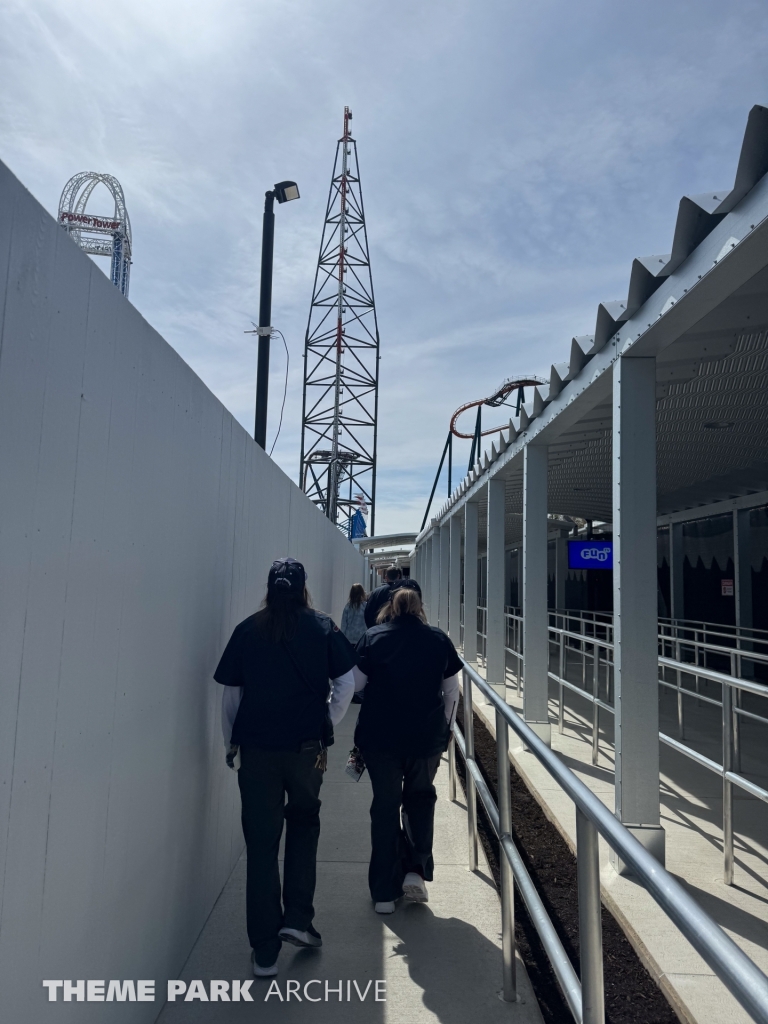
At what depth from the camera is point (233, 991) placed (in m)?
2.84

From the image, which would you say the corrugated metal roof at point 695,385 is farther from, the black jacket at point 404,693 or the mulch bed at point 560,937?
the mulch bed at point 560,937

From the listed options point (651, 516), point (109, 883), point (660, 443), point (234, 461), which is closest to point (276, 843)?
point (109, 883)

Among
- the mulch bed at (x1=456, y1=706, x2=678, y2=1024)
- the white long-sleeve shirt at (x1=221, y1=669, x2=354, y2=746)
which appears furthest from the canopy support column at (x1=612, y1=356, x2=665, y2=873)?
the white long-sleeve shirt at (x1=221, y1=669, x2=354, y2=746)

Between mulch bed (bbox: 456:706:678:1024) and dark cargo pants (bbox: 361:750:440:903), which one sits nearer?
mulch bed (bbox: 456:706:678:1024)

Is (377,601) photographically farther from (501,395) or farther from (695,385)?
(501,395)

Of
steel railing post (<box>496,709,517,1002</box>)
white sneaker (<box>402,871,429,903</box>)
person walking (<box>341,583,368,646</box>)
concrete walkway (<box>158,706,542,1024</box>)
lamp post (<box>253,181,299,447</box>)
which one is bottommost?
concrete walkway (<box>158,706,542,1024</box>)

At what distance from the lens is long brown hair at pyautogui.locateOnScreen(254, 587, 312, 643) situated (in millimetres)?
3082

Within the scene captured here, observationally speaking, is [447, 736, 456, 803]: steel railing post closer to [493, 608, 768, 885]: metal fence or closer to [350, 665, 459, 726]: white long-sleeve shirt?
[493, 608, 768, 885]: metal fence

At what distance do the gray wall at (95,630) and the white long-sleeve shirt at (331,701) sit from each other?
0.40ft

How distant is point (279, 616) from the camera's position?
3.11 meters

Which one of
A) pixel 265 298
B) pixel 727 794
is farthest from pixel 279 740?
pixel 265 298

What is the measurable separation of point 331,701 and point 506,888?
3.30 feet

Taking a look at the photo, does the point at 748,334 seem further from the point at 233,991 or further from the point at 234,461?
the point at 233,991

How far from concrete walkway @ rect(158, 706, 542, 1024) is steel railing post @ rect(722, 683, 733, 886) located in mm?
1211
